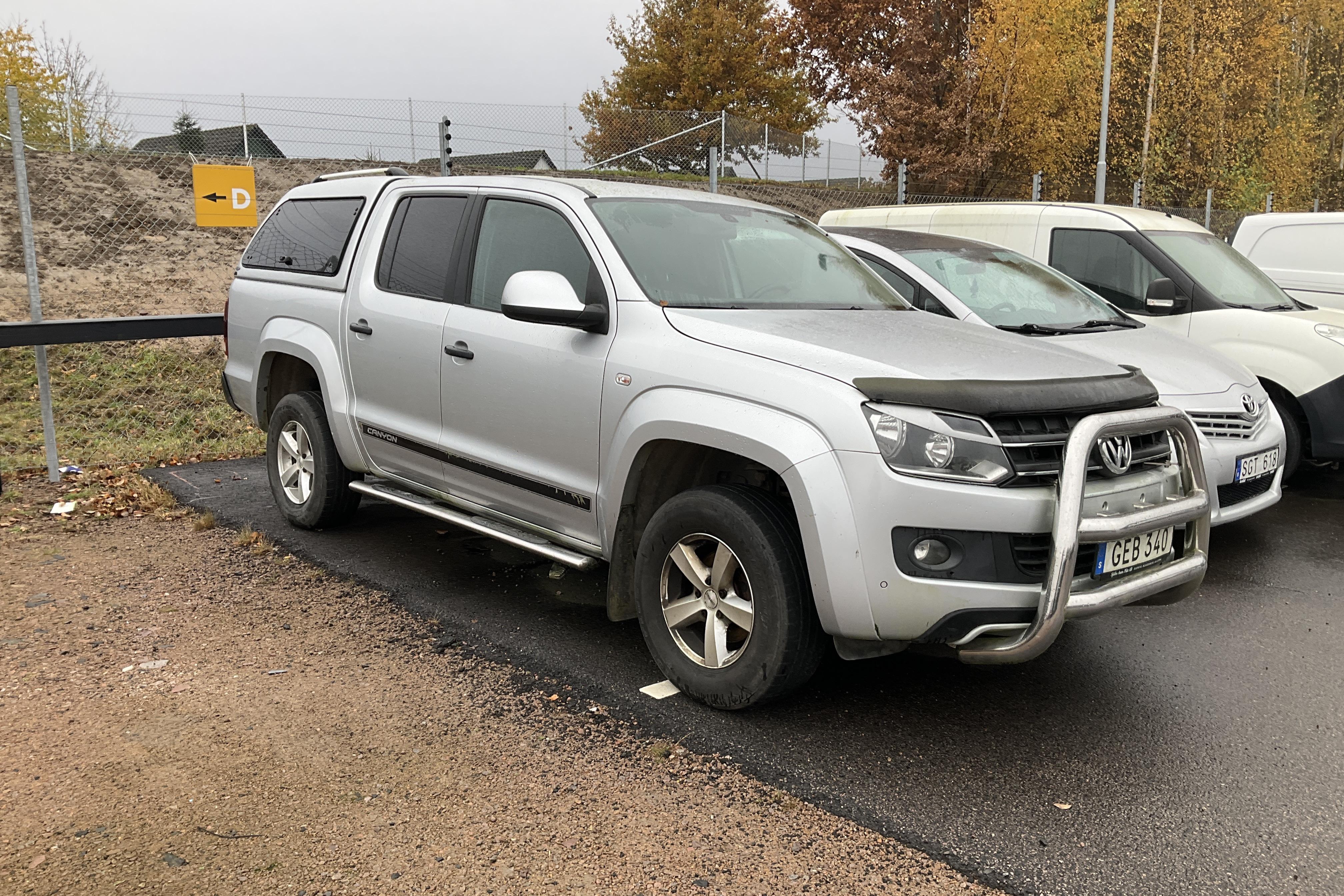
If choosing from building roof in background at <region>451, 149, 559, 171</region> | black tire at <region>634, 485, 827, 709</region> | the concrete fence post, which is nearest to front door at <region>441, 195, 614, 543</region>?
black tire at <region>634, 485, 827, 709</region>

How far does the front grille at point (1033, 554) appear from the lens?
10.5ft

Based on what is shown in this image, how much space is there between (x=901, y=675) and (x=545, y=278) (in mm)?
2061

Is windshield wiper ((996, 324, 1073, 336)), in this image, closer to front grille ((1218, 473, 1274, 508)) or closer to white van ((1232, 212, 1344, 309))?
front grille ((1218, 473, 1274, 508))

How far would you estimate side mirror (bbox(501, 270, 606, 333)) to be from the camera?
3885mm

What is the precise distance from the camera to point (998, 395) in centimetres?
320

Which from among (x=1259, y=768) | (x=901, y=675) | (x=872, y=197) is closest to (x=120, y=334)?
(x=901, y=675)

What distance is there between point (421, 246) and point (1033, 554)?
3239 mm

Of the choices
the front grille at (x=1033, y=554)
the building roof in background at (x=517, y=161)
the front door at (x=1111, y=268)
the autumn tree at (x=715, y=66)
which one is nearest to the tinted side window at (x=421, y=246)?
the front grille at (x=1033, y=554)

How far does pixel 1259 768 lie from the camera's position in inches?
132

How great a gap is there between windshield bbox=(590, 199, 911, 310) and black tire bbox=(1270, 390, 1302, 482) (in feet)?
12.6

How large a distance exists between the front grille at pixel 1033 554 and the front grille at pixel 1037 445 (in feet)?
0.55

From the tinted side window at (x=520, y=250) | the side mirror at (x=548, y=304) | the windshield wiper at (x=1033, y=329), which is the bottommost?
the windshield wiper at (x=1033, y=329)

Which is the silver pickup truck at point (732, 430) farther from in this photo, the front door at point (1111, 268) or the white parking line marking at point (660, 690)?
the front door at point (1111, 268)

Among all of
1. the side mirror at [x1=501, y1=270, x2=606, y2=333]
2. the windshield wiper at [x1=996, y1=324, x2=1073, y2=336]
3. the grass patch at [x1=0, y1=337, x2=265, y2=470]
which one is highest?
the side mirror at [x1=501, y1=270, x2=606, y2=333]
